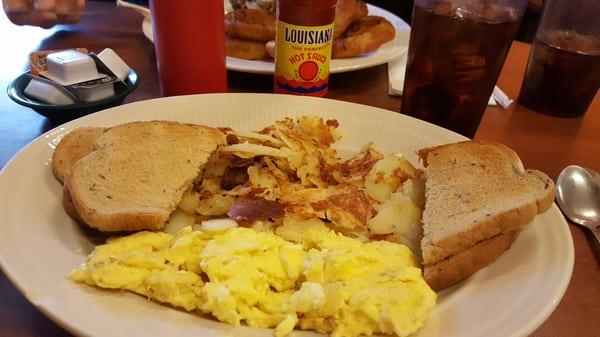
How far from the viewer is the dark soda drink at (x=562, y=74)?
2.02 meters

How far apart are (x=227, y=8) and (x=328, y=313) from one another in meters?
2.15

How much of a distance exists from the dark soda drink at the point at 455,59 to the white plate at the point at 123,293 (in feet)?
2.02

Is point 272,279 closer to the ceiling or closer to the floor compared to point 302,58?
closer to the floor

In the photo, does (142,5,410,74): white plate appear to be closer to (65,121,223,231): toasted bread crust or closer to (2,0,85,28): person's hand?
(2,0,85,28): person's hand

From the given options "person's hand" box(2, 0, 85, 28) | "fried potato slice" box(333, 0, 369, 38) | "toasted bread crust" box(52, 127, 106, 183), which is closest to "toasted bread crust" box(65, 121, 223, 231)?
"toasted bread crust" box(52, 127, 106, 183)

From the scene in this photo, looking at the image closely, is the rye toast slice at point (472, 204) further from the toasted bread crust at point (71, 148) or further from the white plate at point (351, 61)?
the toasted bread crust at point (71, 148)

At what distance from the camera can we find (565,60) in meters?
2.05

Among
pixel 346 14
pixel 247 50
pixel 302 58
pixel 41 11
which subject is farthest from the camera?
pixel 41 11

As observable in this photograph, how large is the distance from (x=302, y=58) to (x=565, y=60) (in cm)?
106

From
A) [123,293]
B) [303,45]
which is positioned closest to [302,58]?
[303,45]

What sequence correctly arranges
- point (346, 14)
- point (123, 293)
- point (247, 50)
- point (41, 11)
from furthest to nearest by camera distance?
point (41, 11) < point (346, 14) < point (247, 50) < point (123, 293)

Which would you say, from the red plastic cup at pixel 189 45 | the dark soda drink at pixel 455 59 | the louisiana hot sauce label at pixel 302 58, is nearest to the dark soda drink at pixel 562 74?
the dark soda drink at pixel 455 59

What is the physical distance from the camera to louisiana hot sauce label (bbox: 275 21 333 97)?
71.7 inches

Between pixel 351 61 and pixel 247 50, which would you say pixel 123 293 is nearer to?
pixel 247 50
